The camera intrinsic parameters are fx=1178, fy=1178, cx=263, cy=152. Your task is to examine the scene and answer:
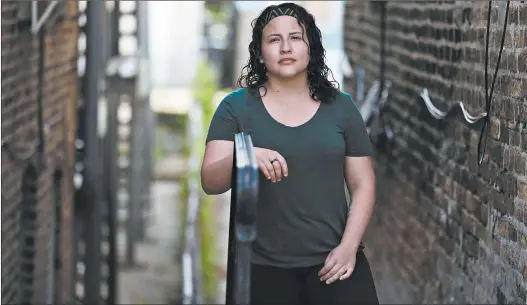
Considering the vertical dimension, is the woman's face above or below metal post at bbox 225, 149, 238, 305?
above

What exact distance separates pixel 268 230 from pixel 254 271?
0.51 ft

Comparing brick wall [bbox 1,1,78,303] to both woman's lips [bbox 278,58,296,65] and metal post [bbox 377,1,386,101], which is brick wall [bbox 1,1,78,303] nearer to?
metal post [bbox 377,1,386,101]

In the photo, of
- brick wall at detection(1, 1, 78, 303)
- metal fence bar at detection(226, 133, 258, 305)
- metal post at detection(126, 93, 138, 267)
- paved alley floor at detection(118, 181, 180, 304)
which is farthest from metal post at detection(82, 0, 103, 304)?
metal post at detection(126, 93, 138, 267)

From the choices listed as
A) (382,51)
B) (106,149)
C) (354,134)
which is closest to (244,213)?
(354,134)

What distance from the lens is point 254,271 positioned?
4.07 m

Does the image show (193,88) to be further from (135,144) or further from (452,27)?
(452,27)

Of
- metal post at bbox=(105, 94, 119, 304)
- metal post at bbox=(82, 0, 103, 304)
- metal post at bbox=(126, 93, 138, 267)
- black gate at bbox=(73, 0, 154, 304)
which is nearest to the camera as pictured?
metal post at bbox=(82, 0, 103, 304)

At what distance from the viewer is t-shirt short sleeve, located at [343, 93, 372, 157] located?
409cm

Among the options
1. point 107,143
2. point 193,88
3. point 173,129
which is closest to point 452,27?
point 107,143

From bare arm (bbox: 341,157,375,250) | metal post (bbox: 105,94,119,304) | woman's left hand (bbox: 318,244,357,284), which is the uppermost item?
bare arm (bbox: 341,157,375,250)

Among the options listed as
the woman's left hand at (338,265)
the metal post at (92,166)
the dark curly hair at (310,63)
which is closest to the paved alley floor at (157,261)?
the metal post at (92,166)

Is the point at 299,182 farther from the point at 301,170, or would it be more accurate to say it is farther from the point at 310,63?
the point at 310,63

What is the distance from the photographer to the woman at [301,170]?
13.1 ft

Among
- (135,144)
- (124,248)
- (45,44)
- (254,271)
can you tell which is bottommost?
(124,248)
